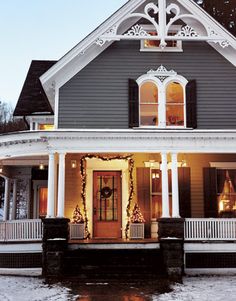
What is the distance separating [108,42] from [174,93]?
256 centimetres

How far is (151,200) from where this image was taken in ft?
47.8

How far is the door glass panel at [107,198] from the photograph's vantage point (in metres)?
14.7

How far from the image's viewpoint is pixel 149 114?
1382 centimetres

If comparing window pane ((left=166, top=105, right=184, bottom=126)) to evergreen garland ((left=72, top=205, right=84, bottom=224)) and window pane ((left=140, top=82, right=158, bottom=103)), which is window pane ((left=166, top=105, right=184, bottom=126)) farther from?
evergreen garland ((left=72, top=205, right=84, bottom=224))

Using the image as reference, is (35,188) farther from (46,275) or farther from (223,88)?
(223,88)

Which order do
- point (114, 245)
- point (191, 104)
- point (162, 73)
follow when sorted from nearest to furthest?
point (114, 245) < point (191, 104) < point (162, 73)

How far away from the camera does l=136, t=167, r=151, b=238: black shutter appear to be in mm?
14391

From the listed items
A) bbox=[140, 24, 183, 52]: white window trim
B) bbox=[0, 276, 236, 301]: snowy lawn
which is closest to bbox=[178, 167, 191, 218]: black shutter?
bbox=[0, 276, 236, 301]: snowy lawn

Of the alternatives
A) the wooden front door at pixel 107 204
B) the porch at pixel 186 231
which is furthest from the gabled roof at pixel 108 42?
the porch at pixel 186 231

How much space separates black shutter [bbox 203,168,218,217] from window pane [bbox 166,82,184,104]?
2468 millimetres

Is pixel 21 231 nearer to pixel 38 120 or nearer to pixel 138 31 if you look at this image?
pixel 38 120

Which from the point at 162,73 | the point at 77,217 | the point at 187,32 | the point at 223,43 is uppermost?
the point at 187,32

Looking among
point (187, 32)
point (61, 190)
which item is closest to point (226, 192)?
point (187, 32)

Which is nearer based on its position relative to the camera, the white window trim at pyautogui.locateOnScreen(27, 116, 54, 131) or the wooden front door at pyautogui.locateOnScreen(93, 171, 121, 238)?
the wooden front door at pyautogui.locateOnScreen(93, 171, 121, 238)
